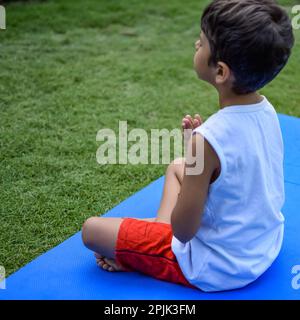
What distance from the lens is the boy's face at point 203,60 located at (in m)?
1.38

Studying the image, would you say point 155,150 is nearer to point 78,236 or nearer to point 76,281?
point 78,236

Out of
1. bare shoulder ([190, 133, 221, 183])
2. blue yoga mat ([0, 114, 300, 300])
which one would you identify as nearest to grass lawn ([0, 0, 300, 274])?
blue yoga mat ([0, 114, 300, 300])

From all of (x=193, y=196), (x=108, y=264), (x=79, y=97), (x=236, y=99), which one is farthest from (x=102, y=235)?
(x=79, y=97)

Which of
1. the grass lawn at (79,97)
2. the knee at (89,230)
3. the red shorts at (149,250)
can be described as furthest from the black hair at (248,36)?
the grass lawn at (79,97)

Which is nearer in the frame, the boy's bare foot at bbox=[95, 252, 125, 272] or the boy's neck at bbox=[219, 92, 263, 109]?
the boy's neck at bbox=[219, 92, 263, 109]

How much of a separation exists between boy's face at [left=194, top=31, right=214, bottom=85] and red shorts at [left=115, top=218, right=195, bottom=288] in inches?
21.4

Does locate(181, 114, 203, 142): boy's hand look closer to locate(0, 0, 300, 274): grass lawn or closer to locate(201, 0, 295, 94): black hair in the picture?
locate(201, 0, 295, 94): black hair

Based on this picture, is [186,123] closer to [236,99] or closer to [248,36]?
[236,99]

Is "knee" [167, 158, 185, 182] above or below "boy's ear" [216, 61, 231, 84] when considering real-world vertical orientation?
below

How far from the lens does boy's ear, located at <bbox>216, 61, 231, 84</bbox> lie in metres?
1.35

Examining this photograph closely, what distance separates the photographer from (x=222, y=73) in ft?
4.49

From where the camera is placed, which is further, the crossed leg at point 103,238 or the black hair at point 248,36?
the crossed leg at point 103,238

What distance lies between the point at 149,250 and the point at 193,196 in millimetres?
335

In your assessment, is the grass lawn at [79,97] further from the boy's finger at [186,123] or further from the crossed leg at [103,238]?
the boy's finger at [186,123]
